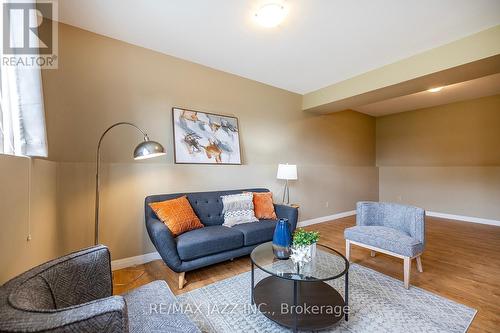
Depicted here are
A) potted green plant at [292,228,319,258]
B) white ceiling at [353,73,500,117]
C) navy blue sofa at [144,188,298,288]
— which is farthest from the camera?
white ceiling at [353,73,500,117]

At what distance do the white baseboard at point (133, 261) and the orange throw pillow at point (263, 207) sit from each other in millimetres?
1481

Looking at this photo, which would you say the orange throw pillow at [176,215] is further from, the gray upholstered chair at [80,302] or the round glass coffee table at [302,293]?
the gray upholstered chair at [80,302]

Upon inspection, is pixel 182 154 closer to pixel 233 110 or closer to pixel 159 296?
pixel 233 110

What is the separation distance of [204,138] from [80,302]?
96.2 inches

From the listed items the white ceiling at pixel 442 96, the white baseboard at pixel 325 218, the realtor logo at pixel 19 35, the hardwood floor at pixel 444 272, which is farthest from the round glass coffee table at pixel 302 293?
the white ceiling at pixel 442 96

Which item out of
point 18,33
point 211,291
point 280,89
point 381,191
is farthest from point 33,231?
point 381,191

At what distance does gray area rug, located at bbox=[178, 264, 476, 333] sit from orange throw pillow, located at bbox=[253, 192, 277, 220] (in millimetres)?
978

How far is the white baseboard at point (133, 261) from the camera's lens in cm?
262

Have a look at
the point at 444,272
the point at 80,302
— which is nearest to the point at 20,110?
the point at 80,302

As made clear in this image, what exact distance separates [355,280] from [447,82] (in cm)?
294

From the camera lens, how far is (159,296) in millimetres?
1262

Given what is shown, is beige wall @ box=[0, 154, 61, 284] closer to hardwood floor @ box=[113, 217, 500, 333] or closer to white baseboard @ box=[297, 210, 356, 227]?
hardwood floor @ box=[113, 217, 500, 333]

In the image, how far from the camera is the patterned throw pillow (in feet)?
9.56

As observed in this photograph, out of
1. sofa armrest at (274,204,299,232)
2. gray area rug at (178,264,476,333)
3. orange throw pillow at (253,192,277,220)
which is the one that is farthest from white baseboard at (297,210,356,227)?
gray area rug at (178,264,476,333)
